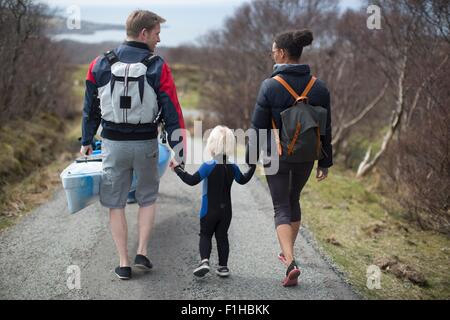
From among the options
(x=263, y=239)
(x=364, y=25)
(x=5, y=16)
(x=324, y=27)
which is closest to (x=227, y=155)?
(x=263, y=239)

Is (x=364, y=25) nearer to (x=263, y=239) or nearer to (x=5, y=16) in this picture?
(x=5, y=16)

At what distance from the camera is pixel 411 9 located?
9.38m

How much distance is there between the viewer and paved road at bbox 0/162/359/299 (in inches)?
155

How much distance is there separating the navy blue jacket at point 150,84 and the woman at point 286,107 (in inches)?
26.9

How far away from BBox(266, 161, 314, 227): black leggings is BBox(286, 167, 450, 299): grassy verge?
95 centimetres

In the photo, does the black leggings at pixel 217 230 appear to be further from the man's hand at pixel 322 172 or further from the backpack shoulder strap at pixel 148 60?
the backpack shoulder strap at pixel 148 60

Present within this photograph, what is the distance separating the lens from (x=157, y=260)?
4.62 metres

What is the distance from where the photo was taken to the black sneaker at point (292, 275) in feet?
13.0

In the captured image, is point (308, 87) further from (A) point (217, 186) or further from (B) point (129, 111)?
(B) point (129, 111)

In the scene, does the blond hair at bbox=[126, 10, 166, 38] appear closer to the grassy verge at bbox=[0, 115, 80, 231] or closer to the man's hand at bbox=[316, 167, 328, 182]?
the man's hand at bbox=[316, 167, 328, 182]

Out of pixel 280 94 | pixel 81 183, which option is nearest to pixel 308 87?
pixel 280 94

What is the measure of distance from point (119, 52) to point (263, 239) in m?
2.63

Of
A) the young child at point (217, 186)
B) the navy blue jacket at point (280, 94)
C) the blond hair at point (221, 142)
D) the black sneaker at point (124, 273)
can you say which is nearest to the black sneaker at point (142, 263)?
the black sneaker at point (124, 273)

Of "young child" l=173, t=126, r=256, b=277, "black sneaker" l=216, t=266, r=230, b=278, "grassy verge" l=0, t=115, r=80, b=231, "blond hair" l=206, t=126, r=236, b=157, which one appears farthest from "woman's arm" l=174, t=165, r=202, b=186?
"grassy verge" l=0, t=115, r=80, b=231
